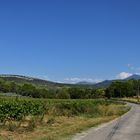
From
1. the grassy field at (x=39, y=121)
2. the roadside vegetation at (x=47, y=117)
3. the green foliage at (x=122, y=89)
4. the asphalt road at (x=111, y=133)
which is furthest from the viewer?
the green foliage at (x=122, y=89)

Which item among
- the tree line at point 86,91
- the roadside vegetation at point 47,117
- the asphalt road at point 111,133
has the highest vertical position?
the tree line at point 86,91

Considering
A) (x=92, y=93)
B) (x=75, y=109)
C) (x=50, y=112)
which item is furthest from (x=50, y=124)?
(x=92, y=93)

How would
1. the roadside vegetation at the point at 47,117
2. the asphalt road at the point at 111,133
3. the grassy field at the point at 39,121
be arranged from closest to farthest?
the asphalt road at the point at 111,133 → the grassy field at the point at 39,121 → the roadside vegetation at the point at 47,117

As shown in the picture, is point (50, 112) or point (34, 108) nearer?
point (34, 108)

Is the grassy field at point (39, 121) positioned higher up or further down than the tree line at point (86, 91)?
further down

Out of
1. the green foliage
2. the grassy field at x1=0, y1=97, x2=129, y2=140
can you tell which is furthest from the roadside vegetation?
the green foliage

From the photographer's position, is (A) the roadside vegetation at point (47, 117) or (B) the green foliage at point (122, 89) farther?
(B) the green foliage at point (122, 89)

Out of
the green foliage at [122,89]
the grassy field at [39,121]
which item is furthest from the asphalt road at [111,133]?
the green foliage at [122,89]

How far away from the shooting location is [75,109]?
48219 mm

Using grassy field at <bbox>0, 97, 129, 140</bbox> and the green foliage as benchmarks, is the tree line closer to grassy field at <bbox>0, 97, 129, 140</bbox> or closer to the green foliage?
the green foliage

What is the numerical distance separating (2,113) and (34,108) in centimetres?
821

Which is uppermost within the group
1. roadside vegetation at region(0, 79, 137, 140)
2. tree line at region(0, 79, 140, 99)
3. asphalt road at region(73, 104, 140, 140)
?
tree line at region(0, 79, 140, 99)

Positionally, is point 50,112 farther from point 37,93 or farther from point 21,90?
point 21,90

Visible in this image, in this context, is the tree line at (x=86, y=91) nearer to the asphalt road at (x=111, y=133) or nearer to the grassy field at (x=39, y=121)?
the grassy field at (x=39, y=121)
